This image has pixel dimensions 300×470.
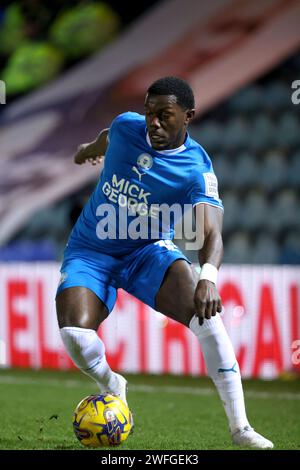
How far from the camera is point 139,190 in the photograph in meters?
5.32

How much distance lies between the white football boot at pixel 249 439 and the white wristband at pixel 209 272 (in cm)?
77

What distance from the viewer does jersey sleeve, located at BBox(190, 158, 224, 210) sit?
5133mm

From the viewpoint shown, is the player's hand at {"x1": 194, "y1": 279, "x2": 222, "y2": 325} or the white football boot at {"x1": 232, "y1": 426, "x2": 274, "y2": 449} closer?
the player's hand at {"x1": 194, "y1": 279, "x2": 222, "y2": 325}

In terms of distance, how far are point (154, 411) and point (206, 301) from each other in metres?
2.70

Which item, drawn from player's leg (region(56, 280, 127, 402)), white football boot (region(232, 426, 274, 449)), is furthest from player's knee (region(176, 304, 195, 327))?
white football boot (region(232, 426, 274, 449))

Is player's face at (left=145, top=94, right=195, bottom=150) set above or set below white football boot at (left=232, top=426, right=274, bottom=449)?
above

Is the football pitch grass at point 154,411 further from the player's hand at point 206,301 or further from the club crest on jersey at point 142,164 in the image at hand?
the club crest on jersey at point 142,164

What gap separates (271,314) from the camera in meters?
9.50

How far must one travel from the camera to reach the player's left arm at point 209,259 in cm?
480

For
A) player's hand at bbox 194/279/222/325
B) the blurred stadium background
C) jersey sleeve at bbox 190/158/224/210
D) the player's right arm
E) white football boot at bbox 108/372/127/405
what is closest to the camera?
player's hand at bbox 194/279/222/325

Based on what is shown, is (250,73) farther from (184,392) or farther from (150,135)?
(150,135)

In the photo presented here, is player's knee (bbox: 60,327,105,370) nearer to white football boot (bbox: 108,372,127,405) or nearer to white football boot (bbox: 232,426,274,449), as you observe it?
white football boot (bbox: 108,372,127,405)

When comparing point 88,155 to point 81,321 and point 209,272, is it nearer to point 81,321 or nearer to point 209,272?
point 81,321

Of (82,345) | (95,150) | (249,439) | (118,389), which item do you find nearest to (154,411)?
(118,389)
